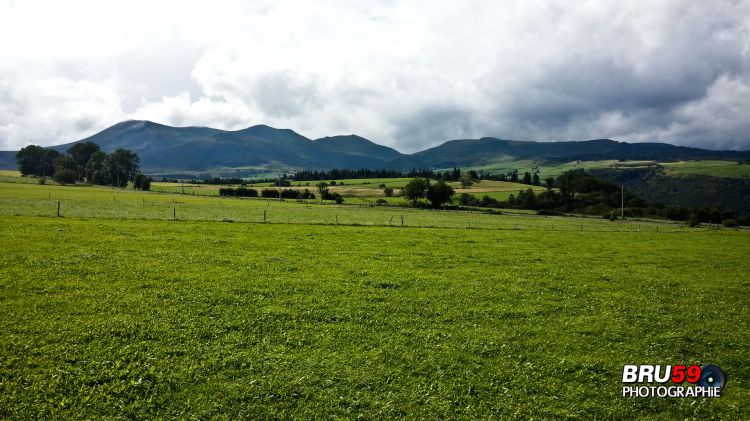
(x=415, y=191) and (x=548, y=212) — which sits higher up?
(x=415, y=191)

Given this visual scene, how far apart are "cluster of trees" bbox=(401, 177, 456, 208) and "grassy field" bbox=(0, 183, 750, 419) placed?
135359 millimetres

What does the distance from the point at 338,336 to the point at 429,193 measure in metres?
153

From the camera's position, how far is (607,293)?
936 inches

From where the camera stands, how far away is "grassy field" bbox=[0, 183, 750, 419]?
11.5 meters

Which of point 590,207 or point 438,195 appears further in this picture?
point 590,207

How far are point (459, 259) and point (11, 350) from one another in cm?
2718

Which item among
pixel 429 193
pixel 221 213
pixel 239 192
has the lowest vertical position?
pixel 221 213

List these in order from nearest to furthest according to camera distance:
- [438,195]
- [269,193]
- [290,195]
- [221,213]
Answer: [221,213] → [438,195] → [290,195] → [269,193]

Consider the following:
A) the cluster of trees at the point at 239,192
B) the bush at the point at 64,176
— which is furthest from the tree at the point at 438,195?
the bush at the point at 64,176

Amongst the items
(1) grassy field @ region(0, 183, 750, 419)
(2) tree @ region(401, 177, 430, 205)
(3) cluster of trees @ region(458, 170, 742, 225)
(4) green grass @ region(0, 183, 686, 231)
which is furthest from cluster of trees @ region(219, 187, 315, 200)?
(1) grassy field @ region(0, 183, 750, 419)

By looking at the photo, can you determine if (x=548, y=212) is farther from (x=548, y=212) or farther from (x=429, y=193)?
(x=429, y=193)

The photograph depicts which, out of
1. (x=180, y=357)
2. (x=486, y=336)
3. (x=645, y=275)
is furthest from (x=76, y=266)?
(x=645, y=275)

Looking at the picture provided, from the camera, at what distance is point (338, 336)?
50.8 ft

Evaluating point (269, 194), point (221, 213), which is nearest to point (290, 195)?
point (269, 194)
